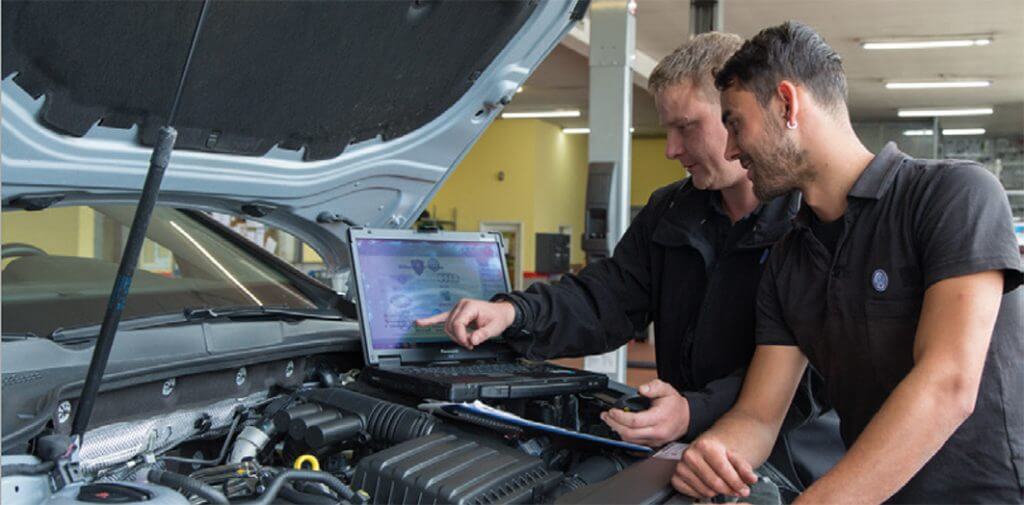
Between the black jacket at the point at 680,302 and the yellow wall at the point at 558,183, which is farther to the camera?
the yellow wall at the point at 558,183

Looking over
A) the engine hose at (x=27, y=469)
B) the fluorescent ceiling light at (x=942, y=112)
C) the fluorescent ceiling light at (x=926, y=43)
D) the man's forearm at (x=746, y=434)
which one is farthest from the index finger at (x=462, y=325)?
the fluorescent ceiling light at (x=942, y=112)

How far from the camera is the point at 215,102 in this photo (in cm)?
172

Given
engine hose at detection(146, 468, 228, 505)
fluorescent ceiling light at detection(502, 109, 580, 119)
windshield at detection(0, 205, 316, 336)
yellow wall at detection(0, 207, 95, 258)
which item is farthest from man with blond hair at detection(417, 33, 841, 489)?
fluorescent ceiling light at detection(502, 109, 580, 119)

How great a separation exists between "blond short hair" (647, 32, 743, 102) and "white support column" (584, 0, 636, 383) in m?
3.18

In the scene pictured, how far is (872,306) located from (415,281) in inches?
36.8

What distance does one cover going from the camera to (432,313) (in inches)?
80.4

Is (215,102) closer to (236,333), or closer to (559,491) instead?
(236,333)

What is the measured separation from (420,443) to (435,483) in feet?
0.50

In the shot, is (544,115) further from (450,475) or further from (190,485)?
(190,485)

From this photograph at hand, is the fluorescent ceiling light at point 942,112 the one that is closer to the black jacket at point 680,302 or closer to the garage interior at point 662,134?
the garage interior at point 662,134

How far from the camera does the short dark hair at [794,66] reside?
5.16 feet

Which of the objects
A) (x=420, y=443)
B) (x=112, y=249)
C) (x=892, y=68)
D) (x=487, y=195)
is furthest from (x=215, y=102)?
(x=487, y=195)

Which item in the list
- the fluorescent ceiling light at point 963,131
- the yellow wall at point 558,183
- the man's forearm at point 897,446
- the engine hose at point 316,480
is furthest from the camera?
the fluorescent ceiling light at point 963,131

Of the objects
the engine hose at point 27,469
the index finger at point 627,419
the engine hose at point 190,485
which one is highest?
the engine hose at point 27,469
